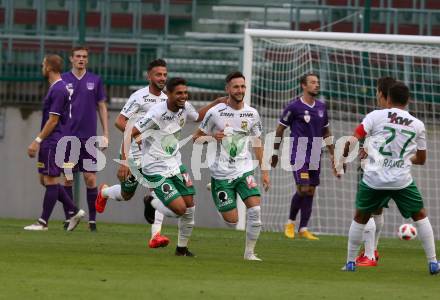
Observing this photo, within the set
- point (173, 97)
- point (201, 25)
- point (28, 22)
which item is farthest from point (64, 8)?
point (173, 97)

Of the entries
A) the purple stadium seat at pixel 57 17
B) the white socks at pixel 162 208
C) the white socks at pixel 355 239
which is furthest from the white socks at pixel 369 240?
the purple stadium seat at pixel 57 17

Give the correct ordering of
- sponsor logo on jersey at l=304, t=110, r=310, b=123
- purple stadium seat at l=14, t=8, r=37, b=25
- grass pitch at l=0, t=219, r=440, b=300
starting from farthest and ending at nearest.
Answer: purple stadium seat at l=14, t=8, r=37, b=25 < sponsor logo on jersey at l=304, t=110, r=310, b=123 < grass pitch at l=0, t=219, r=440, b=300

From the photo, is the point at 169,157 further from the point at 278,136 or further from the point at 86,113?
the point at 278,136

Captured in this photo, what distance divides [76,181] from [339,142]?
4.10 metres

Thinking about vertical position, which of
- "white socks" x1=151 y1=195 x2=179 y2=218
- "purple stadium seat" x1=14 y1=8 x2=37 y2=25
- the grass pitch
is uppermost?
"purple stadium seat" x1=14 y1=8 x2=37 y2=25

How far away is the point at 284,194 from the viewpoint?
17328 mm

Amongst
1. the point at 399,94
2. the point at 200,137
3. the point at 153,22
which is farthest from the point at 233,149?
the point at 153,22

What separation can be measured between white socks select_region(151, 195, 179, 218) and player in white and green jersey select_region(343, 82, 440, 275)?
1.97 m

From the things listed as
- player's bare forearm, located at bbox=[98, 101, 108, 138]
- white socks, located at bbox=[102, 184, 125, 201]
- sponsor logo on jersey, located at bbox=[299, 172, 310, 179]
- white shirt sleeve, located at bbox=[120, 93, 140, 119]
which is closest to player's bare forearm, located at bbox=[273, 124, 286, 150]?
sponsor logo on jersey, located at bbox=[299, 172, 310, 179]

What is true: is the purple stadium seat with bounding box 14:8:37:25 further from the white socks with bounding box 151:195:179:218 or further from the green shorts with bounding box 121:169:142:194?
the white socks with bounding box 151:195:179:218

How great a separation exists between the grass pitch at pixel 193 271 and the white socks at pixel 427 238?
0.64ft

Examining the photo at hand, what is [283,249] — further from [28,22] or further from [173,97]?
[28,22]

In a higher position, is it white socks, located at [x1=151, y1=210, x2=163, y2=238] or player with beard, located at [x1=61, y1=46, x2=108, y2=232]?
player with beard, located at [x1=61, y1=46, x2=108, y2=232]

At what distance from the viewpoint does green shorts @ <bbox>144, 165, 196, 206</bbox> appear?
36.0ft
